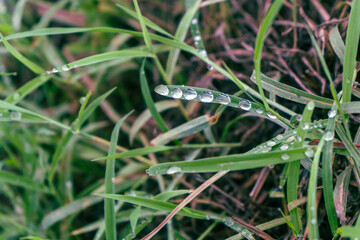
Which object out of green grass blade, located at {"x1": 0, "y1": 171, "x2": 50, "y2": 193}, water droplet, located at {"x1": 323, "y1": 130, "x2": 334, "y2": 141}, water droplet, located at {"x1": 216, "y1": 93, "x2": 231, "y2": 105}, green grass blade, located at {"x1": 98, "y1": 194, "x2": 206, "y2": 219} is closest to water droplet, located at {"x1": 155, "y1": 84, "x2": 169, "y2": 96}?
water droplet, located at {"x1": 216, "y1": 93, "x2": 231, "y2": 105}

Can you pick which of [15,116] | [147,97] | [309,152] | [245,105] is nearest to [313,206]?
[309,152]

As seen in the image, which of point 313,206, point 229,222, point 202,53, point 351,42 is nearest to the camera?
point 313,206

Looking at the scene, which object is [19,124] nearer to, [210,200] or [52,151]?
[52,151]

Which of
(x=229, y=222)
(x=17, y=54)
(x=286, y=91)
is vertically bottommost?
(x=229, y=222)

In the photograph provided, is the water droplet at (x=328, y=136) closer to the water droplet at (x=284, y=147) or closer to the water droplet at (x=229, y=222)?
the water droplet at (x=284, y=147)

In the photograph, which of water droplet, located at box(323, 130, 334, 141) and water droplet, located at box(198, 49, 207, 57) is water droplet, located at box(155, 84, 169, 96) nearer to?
water droplet, located at box(198, 49, 207, 57)

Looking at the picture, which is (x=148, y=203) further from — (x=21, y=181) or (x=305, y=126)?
(x=21, y=181)

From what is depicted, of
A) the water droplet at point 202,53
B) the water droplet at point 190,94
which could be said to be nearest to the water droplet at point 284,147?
the water droplet at point 190,94

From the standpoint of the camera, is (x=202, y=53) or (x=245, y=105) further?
(x=202, y=53)
